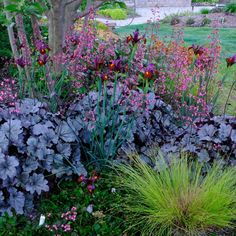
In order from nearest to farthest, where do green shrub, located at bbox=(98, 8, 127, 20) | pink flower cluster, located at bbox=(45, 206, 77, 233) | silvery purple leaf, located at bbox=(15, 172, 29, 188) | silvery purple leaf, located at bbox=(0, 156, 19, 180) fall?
1. pink flower cluster, located at bbox=(45, 206, 77, 233)
2. silvery purple leaf, located at bbox=(0, 156, 19, 180)
3. silvery purple leaf, located at bbox=(15, 172, 29, 188)
4. green shrub, located at bbox=(98, 8, 127, 20)

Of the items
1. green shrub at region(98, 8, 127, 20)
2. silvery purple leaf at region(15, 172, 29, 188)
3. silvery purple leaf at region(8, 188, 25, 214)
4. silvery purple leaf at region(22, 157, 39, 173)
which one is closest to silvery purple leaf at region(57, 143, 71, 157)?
silvery purple leaf at region(22, 157, 39, 173)

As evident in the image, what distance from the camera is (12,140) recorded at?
2.79 m

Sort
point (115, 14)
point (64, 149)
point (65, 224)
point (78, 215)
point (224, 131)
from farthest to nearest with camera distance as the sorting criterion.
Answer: point (115, 14), point (224, 131), point (64, 149), point (78, 215), point (65, 224)

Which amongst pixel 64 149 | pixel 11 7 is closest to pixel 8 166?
pixel 64 149

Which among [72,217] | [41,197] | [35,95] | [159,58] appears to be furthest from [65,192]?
[159,58]

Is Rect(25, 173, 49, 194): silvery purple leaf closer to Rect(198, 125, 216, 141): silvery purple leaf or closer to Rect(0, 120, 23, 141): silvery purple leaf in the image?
Rect(0, 120, 23, 141): silvery purple leaf

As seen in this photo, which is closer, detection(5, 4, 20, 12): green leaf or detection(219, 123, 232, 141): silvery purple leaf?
detection(5, 4, 20, 12): green leaf

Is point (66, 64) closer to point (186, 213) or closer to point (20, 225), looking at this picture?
point (20, 225)

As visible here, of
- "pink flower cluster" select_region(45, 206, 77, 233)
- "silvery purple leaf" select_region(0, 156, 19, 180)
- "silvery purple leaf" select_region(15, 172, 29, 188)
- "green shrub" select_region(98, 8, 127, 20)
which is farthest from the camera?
"green shrub" select_region(98, 8, 127, 20)

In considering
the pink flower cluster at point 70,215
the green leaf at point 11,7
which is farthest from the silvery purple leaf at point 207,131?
the green leaf at point 11,7

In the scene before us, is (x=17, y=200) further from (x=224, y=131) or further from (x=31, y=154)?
(x=224, y=131)

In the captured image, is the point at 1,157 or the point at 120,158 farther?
the point at 120,158

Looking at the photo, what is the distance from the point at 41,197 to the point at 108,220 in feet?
1.84

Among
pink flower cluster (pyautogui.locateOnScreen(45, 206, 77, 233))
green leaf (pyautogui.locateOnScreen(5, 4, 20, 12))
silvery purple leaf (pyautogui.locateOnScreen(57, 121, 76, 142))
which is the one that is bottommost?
pink flower cluster (pyautogui.locateOnScreen(45, 206, 77, 233))
